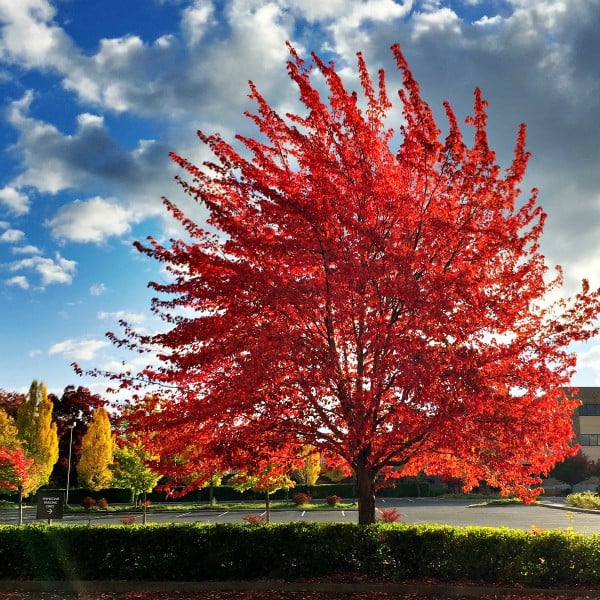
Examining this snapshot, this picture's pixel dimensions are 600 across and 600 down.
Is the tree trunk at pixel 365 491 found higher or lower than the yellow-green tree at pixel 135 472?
higher

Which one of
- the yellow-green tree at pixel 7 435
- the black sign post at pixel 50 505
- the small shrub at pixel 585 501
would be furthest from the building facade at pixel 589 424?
the black sign post at pixel 50 505

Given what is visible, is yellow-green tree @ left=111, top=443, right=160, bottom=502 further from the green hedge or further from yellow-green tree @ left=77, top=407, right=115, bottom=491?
yellow-green tree @ left=77, top=407, right=115, bottom=491

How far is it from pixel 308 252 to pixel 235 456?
3.88 m

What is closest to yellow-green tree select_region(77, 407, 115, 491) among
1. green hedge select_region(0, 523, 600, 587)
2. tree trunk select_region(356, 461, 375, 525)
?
green hedge select_region(0, 523, 600, 587)

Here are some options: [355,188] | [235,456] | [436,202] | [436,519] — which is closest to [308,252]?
[355,188]

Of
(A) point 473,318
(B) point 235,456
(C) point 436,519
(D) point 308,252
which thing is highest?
(D) point 308,252

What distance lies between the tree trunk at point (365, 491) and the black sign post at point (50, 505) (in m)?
10.5

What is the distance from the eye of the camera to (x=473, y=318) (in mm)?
10547

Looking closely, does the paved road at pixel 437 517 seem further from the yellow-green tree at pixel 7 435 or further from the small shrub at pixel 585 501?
the yellow-green tree at pixel 7 435

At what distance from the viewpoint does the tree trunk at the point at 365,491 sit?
12.7 m

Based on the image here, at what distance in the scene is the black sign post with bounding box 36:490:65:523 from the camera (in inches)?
762

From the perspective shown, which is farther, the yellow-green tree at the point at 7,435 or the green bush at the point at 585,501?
the yellow-green tree at the point at 7,435

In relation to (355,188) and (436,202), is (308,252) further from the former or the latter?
(436,202)

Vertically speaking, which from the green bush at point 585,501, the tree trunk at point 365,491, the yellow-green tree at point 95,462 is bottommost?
the green bush at point 585,501
